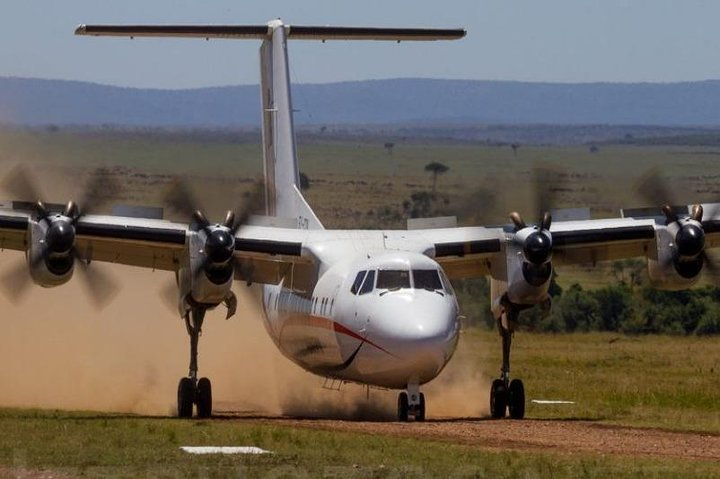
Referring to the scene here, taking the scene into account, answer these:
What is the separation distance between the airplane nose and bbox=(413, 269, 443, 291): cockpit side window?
185 mm

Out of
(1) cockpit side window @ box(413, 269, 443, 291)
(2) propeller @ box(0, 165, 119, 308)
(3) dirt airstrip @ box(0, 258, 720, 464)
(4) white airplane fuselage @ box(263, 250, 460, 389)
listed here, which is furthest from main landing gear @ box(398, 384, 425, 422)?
(2) propeller @ box(0, 165, 119, 308)

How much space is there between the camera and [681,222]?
26.6 metres

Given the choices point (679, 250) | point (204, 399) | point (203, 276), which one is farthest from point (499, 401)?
point (203, 276)

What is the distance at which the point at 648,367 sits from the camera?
43281 mm

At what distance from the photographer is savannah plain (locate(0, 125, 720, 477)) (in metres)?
17.9

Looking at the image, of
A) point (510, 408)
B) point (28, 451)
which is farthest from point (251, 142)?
point (28, 451)

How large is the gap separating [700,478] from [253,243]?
11405mm

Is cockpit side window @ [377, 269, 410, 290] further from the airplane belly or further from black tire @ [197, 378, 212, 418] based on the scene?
black tire @ [197, 378, 212, 418]

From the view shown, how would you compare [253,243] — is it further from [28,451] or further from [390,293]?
[28,451]

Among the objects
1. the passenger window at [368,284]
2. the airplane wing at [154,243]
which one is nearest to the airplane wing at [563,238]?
the airplane wing at [154,243]

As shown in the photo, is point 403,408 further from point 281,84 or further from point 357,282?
point 281,84

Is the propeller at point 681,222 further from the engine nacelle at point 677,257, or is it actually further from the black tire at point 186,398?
the black tire at point 186,398

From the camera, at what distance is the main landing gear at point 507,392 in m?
27.5

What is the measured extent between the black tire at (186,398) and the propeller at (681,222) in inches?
318
